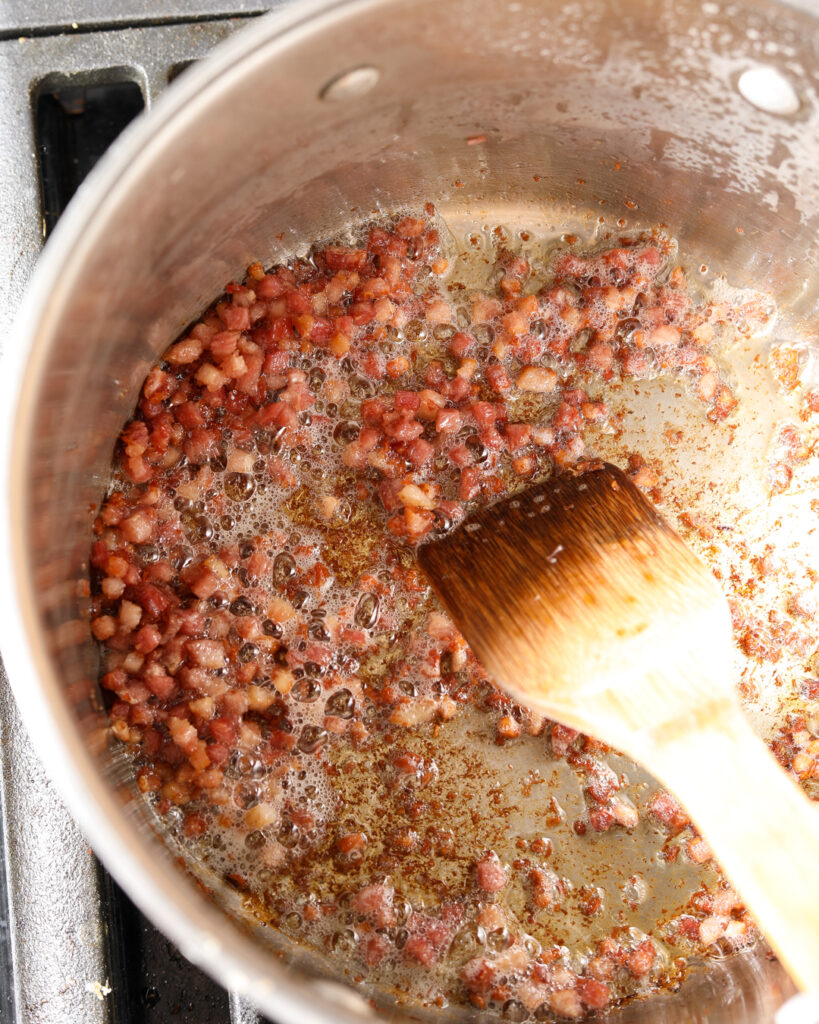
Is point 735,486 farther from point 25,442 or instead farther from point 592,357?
point 25,442

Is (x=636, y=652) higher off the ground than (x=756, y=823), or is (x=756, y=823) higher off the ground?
(x=636, y=652)

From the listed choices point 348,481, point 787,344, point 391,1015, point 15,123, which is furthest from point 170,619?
point 787,344

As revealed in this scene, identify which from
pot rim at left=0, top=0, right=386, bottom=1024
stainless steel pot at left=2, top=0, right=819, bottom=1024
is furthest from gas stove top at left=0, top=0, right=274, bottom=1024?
pot rim at left=0, top=0, right=386, bottom=1024

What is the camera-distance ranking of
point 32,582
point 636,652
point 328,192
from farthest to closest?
point 328,192 → point 636,652 → point 32,582

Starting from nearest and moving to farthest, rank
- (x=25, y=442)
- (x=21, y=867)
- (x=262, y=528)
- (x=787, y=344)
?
(x=25, y=442)
(x=21, y=867)
(x=262, y=528)
(x=787, y=344)

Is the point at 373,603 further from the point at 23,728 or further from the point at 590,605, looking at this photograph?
the point at 23,728

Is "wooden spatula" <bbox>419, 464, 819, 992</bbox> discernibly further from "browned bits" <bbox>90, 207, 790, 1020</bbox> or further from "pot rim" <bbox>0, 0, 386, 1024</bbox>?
"pot rim" <bbox>0, 0, 386, 1024</bbox>

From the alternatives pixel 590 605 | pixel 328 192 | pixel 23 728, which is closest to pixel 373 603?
pixel 590 605
